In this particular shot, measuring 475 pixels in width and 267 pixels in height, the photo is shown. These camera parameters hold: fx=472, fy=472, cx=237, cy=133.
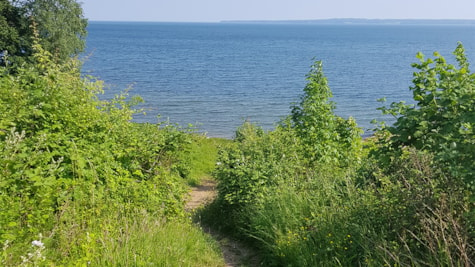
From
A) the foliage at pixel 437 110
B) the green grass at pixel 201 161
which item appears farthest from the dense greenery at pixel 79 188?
the green grass at pixel 201 161

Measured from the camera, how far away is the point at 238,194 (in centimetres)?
790

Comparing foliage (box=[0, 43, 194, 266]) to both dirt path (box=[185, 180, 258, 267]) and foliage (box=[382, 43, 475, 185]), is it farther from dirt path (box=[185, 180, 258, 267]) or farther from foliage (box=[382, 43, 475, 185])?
foliage (box=[382, 43, 475, 185])

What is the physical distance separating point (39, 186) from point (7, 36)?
25.0 metres

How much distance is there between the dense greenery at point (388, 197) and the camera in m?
4.35

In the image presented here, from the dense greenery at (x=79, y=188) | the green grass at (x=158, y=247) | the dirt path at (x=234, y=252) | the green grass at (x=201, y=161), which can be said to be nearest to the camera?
the dense greenery at (x=79, y=188)

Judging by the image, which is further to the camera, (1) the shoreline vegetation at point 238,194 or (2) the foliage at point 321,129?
(2) the foliage at point 321,129

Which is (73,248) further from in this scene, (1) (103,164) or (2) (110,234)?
(1) (103,164)

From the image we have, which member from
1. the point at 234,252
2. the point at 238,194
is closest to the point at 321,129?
the point at 238,194

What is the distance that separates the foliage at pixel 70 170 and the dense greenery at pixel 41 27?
19943 mm

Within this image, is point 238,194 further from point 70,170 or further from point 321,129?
point 321,129

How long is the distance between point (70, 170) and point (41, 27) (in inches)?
1003

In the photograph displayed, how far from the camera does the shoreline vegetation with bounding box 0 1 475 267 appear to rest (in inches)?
173

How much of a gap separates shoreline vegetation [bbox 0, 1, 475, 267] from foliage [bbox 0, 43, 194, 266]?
23 mm

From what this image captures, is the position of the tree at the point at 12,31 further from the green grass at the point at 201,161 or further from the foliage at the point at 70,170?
the foliage at the point at 70,170
